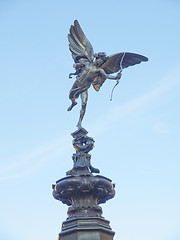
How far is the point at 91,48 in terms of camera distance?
9.19 meters

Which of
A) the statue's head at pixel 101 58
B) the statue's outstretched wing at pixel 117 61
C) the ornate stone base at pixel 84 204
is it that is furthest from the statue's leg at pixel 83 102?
the ornate stone base at pixel 84 204

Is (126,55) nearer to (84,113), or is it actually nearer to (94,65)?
(94,65)

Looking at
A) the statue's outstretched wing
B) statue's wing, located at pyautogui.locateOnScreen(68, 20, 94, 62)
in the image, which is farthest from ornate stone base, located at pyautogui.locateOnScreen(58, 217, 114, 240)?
statue's wing, located at pyautogui.locateOnScreen(68, 20, 94, 62)

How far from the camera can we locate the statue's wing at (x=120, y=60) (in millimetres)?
9000

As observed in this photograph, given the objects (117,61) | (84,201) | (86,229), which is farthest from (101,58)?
(86,229)

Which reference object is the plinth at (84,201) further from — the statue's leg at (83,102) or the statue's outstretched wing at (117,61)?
the statue's outstretched wing at (117,61)

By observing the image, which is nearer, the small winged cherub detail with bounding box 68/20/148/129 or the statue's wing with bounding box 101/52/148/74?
the small winged cherub detail with bounding box 68/20/148/129

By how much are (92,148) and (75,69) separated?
7.11ft

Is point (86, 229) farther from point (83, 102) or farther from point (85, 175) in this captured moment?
point (83, 102)

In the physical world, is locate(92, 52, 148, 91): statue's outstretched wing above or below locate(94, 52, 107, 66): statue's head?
above

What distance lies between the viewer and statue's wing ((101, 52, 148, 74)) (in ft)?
29.5

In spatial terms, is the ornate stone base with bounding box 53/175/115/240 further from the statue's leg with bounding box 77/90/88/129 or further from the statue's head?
the statue's head

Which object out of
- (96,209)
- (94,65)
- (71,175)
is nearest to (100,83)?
(94,65)

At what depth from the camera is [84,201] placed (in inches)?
277
